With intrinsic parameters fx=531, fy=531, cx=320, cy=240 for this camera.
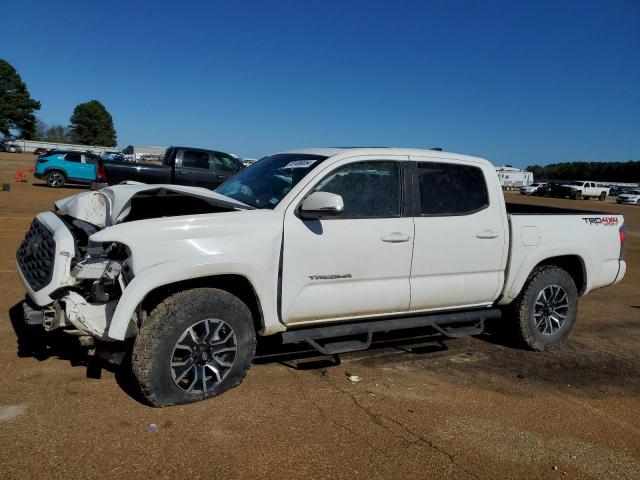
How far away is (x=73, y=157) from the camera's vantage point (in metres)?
23.4

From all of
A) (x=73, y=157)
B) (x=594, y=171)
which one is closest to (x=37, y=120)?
(x=73, y=157)

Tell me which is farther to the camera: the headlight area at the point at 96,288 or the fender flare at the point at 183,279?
the headlight area at the point at 96,288

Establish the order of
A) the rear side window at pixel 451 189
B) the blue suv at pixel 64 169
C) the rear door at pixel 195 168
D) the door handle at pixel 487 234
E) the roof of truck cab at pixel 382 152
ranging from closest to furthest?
the roof of truck cab at pixel 382 152 → the rear side window at pixel 451 189 → the door handle at pixel 487 234 → the rear door at pixel 195 168 → the blue suv at pixel 64 169

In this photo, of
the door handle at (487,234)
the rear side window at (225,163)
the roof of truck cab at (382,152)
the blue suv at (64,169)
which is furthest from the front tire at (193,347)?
the blue suv at (64,169)

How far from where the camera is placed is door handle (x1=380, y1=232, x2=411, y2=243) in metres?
4.25

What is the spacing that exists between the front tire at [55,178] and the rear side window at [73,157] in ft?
2.38

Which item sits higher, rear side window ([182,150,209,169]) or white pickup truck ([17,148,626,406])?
rear side window ([182,150,209,169])

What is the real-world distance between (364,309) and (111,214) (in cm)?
205

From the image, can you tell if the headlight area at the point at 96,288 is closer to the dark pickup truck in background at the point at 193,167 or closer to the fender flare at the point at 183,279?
the fender flare at the point at 183,279

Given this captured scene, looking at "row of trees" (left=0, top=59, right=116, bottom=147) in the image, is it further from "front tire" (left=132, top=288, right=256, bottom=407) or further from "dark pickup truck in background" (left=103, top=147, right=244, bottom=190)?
"front tire" (left=132, top=288, right=256, bottom=407)

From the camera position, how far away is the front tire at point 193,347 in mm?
3496

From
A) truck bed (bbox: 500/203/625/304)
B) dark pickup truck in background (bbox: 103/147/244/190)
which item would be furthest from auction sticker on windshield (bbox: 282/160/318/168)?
dark pickup truck in background (bbox: 103/147/244/190)

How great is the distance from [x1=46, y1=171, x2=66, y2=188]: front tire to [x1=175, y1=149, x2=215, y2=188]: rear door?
1081 centimetres

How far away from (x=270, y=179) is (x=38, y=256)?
1.87 m
